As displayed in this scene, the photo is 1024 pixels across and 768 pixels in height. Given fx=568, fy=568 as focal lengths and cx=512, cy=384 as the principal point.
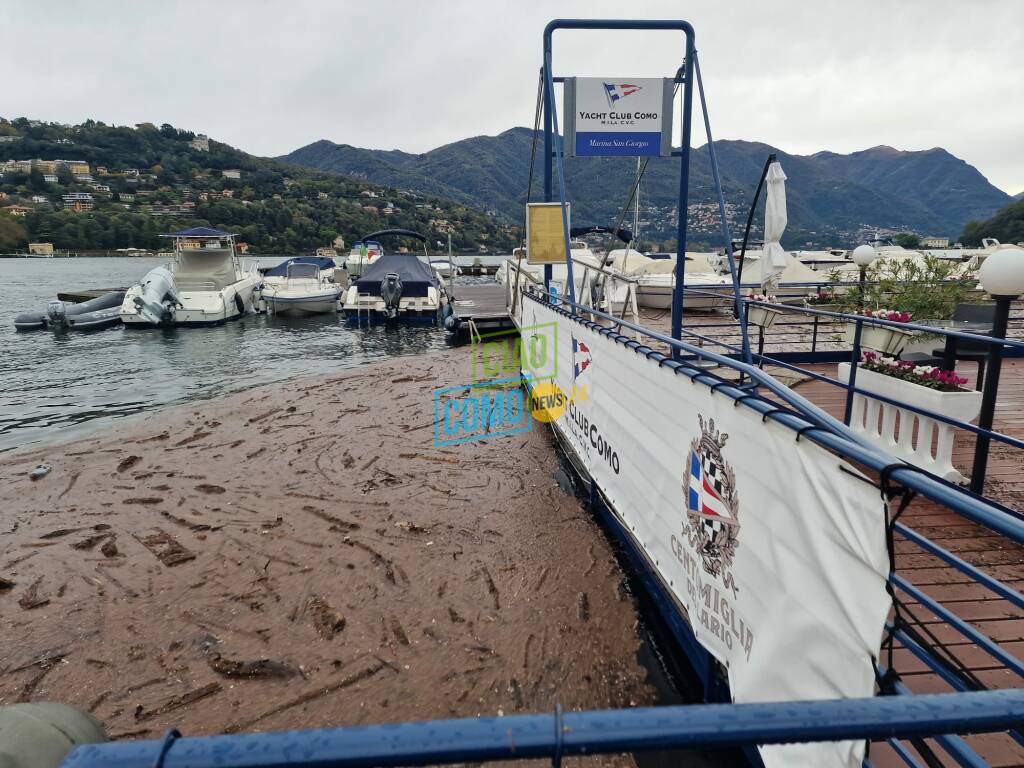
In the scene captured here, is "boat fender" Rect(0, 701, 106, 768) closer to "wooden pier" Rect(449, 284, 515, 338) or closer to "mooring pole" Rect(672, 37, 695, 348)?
"mooring pole" Rect(672, 37, 695, 348)

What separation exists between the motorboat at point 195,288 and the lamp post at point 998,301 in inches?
1032

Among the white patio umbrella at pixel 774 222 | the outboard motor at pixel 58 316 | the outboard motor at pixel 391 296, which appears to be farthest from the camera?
the outboard motor at pixel 391 296

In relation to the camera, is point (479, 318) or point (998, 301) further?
point (479, 318)

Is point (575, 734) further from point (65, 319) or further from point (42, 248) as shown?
point (42, 248)

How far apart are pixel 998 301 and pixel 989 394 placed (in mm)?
808

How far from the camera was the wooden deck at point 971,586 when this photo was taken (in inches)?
102

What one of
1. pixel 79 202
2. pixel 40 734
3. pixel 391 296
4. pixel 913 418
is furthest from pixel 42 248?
pixel 913 418

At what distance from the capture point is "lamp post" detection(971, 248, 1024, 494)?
Result: 4.35 metres

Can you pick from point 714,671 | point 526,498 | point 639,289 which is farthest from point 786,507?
point 639,289

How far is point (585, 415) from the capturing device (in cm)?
628

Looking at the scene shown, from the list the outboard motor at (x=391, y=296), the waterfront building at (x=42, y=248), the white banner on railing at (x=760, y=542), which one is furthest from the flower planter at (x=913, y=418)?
the waterfront building at (x=42, y=248)

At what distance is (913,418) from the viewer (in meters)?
5.49

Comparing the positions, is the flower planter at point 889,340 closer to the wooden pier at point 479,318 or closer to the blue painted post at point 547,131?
the blue painted post at point 547,131

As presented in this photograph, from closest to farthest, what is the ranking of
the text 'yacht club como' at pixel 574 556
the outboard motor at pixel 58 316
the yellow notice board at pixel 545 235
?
the text 'yacht club como' at pixel 574 556 < the yellow notice board at pixel 545 235 < the outboard motor at pixel 58 316
